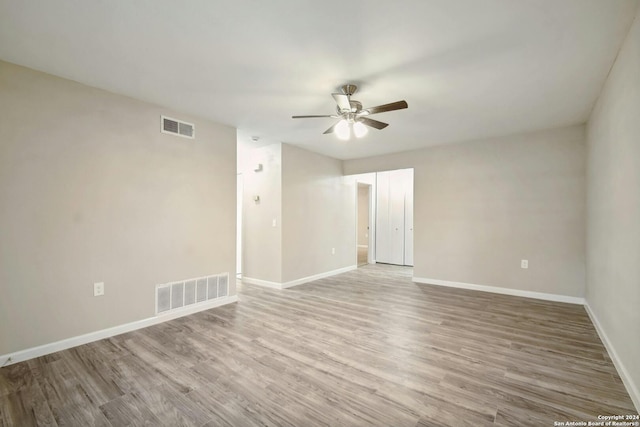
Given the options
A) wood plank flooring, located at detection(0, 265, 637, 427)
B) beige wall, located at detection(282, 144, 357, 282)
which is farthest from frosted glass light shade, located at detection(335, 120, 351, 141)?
wood plank flooring, located at detection(0, 265, 637, 427)

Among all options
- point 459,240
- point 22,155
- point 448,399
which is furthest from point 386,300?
point 22,155

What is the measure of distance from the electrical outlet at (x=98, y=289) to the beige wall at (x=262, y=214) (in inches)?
100

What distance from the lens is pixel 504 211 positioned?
461 cm

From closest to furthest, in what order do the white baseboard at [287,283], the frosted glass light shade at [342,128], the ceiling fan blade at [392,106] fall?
the ceiling fan blade at [392,106] < the frosted glass light shade at [342,128] < the white baseboard at [287,283]

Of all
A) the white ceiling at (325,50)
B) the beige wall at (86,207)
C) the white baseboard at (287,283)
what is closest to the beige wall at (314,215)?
the white baseboard at (287,283)

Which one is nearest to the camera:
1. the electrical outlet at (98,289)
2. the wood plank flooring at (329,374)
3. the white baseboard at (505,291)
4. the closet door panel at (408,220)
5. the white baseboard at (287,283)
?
the wood plank flooring at (329,374)

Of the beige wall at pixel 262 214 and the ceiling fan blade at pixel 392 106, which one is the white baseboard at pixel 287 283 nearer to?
the beige wall at pixel 262 214

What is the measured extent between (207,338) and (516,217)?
15.2ft

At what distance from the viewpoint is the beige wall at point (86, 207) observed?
7.97 feet

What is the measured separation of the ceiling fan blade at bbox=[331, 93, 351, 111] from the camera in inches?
104

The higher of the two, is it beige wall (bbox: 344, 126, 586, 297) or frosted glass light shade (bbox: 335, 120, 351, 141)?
frosted glass light shade (bbox: 335, 120, 351, 141)

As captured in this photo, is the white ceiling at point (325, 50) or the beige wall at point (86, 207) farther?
the beige wall at point (86, 207)

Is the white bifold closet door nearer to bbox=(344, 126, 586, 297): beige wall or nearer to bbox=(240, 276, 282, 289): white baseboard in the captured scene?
bbox=(344, 126, 586, 297): beige wall

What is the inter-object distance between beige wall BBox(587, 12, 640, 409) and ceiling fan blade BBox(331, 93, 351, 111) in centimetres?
195
